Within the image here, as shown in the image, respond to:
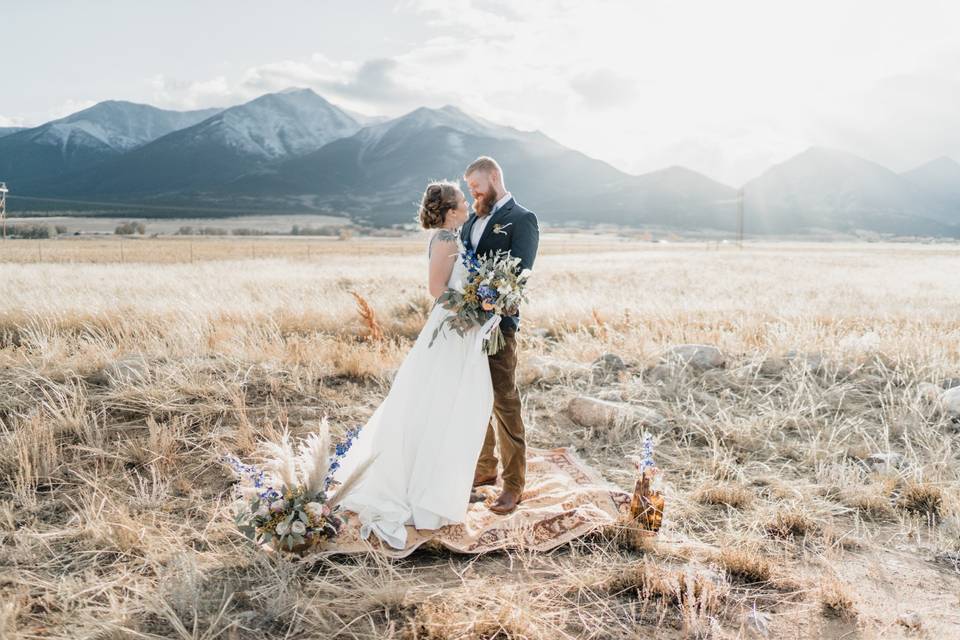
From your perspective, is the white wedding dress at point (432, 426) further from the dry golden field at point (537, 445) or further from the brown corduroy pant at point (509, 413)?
the dry golden field at point (537, 445)

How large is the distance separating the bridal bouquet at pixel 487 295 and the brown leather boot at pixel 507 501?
1.11 m

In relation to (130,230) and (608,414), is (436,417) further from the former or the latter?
(130,230)

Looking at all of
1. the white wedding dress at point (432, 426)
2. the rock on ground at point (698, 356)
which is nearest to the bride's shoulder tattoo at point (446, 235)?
the white wedding dress at point (432, 426)

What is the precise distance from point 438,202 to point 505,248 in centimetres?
56

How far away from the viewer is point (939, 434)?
5809mm

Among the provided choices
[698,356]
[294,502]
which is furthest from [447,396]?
[698,356]

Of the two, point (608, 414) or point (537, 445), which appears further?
point (608, 414)

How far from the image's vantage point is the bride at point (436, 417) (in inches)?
167

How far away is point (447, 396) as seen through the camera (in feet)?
14.3

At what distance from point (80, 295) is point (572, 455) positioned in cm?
1025

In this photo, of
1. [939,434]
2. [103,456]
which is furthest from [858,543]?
Answer: [103,456]

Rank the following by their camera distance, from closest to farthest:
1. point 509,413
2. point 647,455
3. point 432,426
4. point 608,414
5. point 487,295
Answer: point 487,295 → point 647,455 → point 432,426 → point 509,413 → point 608,414

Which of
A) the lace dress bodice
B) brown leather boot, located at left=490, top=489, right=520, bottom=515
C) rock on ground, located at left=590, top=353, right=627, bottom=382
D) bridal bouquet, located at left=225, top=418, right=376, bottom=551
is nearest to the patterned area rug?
brown leather boot, located at left=490, top=489, right=520, bottom=515

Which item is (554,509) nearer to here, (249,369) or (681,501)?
(681,501)
